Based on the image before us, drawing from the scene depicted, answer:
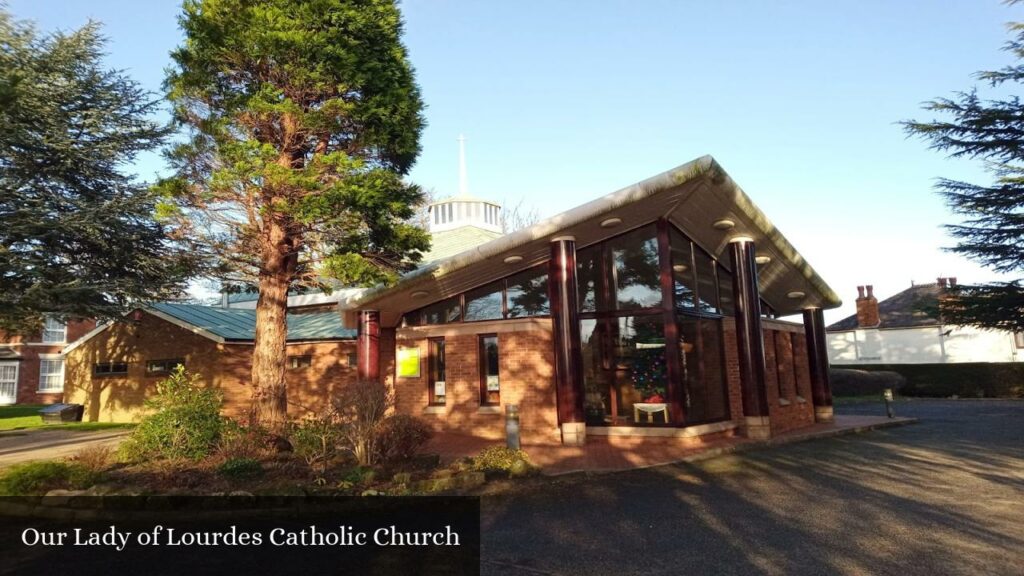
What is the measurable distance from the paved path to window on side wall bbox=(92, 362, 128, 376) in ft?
9.74

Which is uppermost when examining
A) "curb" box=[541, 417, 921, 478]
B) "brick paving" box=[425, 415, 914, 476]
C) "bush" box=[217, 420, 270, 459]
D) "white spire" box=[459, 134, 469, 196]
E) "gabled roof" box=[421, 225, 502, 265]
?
"white spire" box=[459, 134, 469, 196]

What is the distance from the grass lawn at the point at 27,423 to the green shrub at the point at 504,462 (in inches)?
620

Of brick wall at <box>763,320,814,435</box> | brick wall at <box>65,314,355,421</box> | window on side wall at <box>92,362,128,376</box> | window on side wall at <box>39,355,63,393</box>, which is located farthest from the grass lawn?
brick wall at <box>763,320,814,435</box>

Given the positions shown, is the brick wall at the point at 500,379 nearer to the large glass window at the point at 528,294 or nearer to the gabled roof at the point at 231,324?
the large glass window at the point at 528,294

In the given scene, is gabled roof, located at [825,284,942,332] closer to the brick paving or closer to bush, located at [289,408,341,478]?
the brick paving

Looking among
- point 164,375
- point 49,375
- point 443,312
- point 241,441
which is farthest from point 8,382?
point 241,441

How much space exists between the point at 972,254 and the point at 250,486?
1045 inches

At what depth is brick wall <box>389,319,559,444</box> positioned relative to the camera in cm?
1273

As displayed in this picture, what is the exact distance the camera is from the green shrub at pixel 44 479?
25.2 ft

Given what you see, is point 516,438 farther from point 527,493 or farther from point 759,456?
point 759,456

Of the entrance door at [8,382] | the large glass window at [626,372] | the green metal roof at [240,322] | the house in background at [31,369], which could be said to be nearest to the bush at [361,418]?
the large glass window at [626,372]

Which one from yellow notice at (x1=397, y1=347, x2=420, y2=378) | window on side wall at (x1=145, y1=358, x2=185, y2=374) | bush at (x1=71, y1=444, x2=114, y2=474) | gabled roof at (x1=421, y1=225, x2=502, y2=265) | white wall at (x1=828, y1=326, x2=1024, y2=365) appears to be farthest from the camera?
white wall at (x1=828, y1=326, x2=1024, y2=365)

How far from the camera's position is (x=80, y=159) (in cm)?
1650

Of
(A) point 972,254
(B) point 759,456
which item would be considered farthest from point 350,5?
(A) point 972,254
